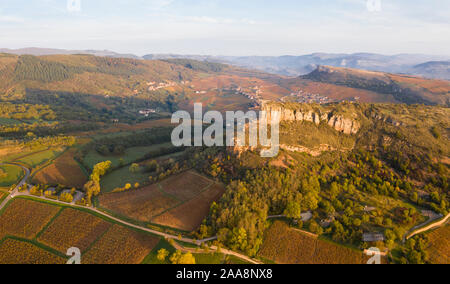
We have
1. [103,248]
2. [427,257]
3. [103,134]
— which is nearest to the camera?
[427,257]

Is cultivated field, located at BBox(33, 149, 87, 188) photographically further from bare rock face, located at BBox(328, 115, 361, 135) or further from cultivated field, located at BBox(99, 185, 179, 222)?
bare rock face, located at BBox(328, 115, 361, 135)

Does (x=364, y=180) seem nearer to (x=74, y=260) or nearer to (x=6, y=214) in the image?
(x=74, y=260)

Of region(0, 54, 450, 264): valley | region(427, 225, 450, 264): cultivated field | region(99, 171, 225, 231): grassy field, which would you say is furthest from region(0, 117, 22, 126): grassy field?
region(427, 225, 450, 264): cultivated field

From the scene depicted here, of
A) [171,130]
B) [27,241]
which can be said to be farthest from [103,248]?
[171,130]

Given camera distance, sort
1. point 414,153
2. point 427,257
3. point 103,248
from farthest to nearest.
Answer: point 414,153 → point 103,248 → point 427,257

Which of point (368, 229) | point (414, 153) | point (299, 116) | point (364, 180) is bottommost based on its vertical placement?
point (368, 229)

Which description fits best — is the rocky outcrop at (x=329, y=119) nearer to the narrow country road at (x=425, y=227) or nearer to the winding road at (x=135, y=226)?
the narrow country road at (x=425, y=227)

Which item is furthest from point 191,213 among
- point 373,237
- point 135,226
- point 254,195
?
point 373,237

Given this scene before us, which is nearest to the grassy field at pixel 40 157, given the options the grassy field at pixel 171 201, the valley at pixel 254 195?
the valley at pixel 254 195
